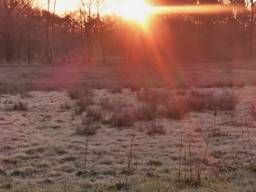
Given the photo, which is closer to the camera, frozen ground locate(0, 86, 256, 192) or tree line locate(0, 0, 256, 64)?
frozen ground locate(0, 86, 256, 192)

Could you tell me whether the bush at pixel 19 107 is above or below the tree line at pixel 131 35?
→ below

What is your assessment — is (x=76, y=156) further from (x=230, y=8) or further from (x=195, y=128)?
(x=230, y=8)

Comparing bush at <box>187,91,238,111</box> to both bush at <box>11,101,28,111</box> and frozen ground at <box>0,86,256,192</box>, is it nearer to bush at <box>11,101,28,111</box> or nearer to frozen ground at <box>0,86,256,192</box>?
frozen ground at <box>0,86,256,192</box>

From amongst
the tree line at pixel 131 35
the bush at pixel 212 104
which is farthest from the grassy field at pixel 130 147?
the tree line at pixel 131 35

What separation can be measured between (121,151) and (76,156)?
3.17ft

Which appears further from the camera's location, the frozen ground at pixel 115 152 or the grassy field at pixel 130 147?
the frozen ground at pixel 115 152

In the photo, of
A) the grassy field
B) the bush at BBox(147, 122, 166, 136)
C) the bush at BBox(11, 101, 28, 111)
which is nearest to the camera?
the grassy field

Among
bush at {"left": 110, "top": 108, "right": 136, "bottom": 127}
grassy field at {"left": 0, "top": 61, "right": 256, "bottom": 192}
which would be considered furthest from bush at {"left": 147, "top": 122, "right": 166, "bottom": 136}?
bush at {"left": 110, "top": 108, "right": 136, "bottom": 127}

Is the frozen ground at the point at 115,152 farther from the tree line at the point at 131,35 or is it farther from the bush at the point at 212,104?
the tree line at the point at 131,35

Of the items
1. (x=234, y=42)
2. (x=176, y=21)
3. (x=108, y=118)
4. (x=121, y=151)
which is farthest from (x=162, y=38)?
(x=121, y=151)

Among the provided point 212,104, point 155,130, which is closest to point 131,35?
point 212,104

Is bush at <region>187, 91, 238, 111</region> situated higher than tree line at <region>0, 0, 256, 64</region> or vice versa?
tree line at <region>0, 0, 256, 64</region>

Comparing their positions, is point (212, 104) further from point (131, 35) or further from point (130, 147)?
point (131, 35)

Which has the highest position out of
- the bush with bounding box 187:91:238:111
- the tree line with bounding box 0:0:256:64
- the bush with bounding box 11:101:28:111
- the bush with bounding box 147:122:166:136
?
the tree line with bounding box 0:0:256:64
